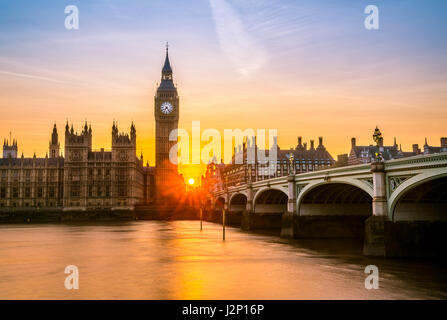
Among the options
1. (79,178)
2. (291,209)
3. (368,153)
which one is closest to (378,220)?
(291,209)

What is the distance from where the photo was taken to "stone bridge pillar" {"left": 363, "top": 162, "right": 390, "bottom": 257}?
108 ft

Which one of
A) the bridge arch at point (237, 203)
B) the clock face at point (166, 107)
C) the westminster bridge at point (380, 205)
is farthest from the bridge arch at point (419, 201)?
the clock face at point (166, 107)

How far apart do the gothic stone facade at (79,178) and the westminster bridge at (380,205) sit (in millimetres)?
83190

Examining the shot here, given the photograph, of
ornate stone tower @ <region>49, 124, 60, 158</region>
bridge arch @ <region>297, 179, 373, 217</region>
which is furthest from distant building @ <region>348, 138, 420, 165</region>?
ornate stone tower @ <region>49, 124, 60, 158</region>

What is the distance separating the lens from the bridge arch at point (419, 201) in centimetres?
3228

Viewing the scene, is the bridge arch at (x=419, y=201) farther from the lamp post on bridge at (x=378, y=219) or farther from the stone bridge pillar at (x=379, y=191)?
the lamp post on bridge at (x=378, y=219)

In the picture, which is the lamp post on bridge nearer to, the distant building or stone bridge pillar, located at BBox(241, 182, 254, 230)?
stone bridge pillar, located at BBox(241, 182, 254, 230)

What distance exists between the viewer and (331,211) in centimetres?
5306

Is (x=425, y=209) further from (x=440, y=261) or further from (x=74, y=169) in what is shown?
(x=74, y=169)

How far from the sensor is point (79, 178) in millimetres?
129375

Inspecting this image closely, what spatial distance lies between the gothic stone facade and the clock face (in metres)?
22.7

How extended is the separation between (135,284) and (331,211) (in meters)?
33.2

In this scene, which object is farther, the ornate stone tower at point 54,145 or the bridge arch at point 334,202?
the ornate stone tower at point 54,145

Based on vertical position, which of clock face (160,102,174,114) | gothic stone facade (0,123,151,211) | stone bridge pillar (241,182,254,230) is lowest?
stone bridge pillar (241,182,254,230)
